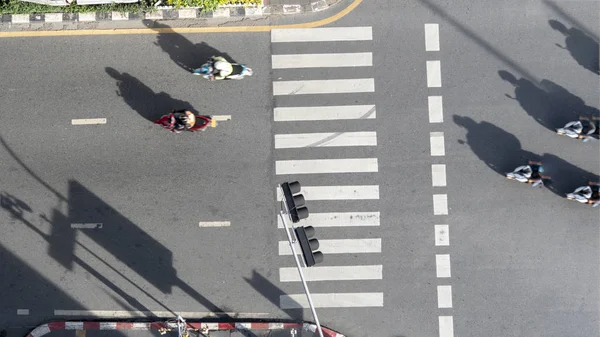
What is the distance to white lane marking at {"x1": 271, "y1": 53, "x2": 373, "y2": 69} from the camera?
16.7 metres

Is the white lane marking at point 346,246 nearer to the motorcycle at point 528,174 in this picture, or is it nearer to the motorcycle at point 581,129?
the motorcycle at point 528,174

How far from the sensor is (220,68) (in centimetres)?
1587

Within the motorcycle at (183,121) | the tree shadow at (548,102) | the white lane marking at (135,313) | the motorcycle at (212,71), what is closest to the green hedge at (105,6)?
the motorcycle at (212,71)

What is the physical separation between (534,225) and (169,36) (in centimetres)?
1457

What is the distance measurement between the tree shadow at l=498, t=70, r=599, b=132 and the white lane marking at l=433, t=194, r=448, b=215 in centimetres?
431

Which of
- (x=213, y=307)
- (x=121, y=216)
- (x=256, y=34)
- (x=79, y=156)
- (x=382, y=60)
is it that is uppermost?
(x=256, y=34)

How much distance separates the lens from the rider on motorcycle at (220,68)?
15.9 meters

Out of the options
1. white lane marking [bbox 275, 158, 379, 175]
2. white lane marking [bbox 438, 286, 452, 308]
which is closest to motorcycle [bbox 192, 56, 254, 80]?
white lane marking [bbox 275, 158, 379, 175]

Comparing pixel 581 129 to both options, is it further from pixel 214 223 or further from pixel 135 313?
pixel 135 313

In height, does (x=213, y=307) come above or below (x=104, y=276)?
below

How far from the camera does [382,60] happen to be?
Answer: 1678 centimetres

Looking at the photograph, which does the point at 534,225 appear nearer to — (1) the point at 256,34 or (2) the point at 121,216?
(1) the point at 256,34

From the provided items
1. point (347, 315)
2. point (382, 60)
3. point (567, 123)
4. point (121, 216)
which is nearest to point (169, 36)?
point (121, 216)

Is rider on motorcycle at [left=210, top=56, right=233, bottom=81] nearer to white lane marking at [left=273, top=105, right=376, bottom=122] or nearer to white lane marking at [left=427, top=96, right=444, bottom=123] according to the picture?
white lane marking at [left=273, top=105, right=376, bottom=122]
